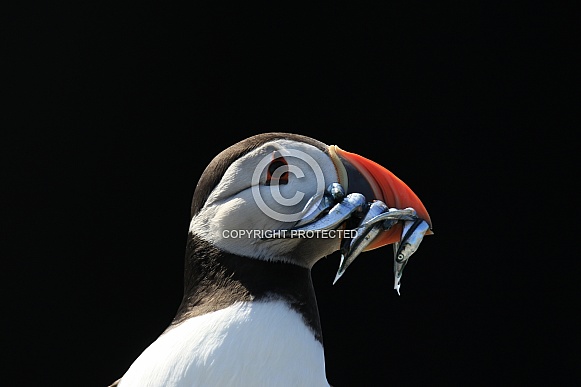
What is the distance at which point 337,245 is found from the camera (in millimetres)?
3480

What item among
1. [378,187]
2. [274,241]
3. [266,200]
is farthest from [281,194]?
[378,187]

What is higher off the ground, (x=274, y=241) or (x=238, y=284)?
(x=274, y=241)

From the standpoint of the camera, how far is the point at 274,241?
3406 mm

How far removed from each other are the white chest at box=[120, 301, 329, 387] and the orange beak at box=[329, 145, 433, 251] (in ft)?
1.32

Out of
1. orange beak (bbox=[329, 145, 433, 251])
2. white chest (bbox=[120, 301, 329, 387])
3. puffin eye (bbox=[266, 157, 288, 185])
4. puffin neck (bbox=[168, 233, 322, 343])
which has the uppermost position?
puffin eye (bbox=[266, 157, 288, 185])

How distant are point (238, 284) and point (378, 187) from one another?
0.58 metres

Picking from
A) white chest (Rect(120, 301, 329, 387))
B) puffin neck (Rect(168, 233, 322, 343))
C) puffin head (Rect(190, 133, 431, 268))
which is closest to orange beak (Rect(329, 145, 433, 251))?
puffin head (Rect(190, 133, 431, 268))

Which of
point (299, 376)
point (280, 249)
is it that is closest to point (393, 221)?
point (280, 249)

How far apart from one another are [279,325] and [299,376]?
18 centimetres

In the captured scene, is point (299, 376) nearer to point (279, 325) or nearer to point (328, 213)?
point (279, 325)

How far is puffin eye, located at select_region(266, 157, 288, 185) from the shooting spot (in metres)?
3.41

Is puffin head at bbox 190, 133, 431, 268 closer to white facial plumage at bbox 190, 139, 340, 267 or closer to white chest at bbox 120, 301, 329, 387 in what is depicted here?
white facial plumage at bbox 190, 139, 340, 267

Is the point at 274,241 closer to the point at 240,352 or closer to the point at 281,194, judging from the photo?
the point at 281,194

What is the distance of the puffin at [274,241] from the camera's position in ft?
10.8
